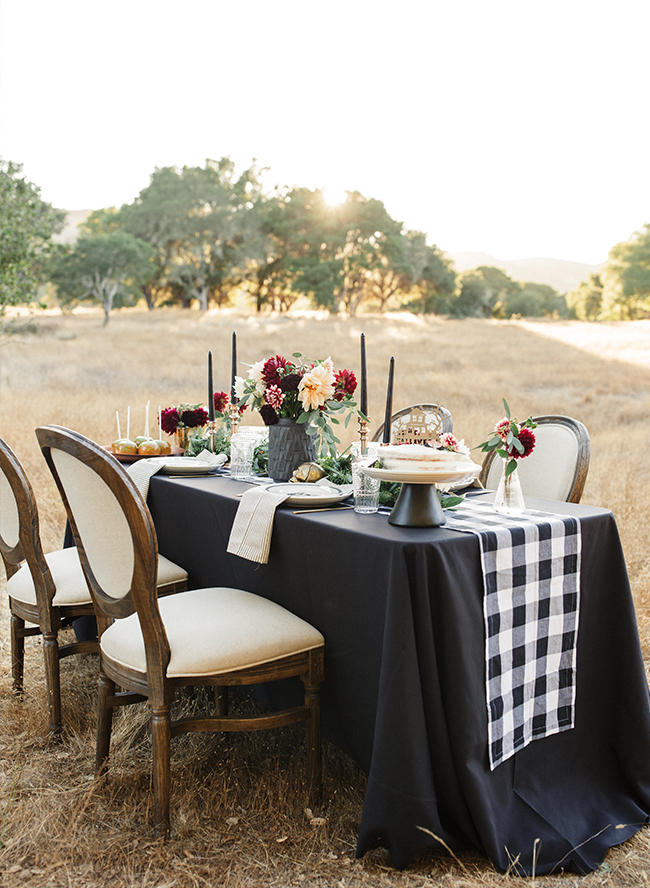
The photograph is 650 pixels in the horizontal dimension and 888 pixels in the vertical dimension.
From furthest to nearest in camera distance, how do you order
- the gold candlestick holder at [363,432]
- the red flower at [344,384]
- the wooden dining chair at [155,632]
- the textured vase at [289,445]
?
the textured vase at [289,445] → the red flower at [344,384] → the gold candlestick holder at [363,432] → the wooden dining chair at [155,632]

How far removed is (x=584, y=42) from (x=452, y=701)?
1125cm

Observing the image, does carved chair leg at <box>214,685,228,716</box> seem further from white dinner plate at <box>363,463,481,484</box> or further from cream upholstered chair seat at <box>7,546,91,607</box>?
white dinner plate at <box>363,463,481,484</box>

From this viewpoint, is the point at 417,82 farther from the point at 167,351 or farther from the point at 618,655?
the point at 618,655

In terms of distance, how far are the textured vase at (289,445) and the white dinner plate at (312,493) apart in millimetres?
183

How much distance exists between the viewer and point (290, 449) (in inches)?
95.7

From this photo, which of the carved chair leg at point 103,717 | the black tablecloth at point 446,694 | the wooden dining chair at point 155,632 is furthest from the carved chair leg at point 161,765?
the black tablecloth at point 446,694

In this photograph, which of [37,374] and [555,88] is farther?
[555,88]

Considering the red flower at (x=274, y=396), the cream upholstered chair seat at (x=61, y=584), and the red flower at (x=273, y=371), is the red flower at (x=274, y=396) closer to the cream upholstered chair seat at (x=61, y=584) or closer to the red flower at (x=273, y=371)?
the red flower at (x=273, y=371)

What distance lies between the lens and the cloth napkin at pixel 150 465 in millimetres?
2648

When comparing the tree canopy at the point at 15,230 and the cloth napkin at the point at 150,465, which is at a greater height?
the tree canopy at the point at 15,230

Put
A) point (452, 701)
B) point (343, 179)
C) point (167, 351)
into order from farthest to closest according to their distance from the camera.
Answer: point (343, 179) → point (167, 351) → point (452, 701)

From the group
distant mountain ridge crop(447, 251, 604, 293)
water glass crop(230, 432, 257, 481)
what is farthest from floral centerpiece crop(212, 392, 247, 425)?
distant mountain ridge crop(447, 251, 604, 293)

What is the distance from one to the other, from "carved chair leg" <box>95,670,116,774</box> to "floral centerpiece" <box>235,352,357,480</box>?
884mm

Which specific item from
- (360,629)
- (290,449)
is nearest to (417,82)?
(290,449)
